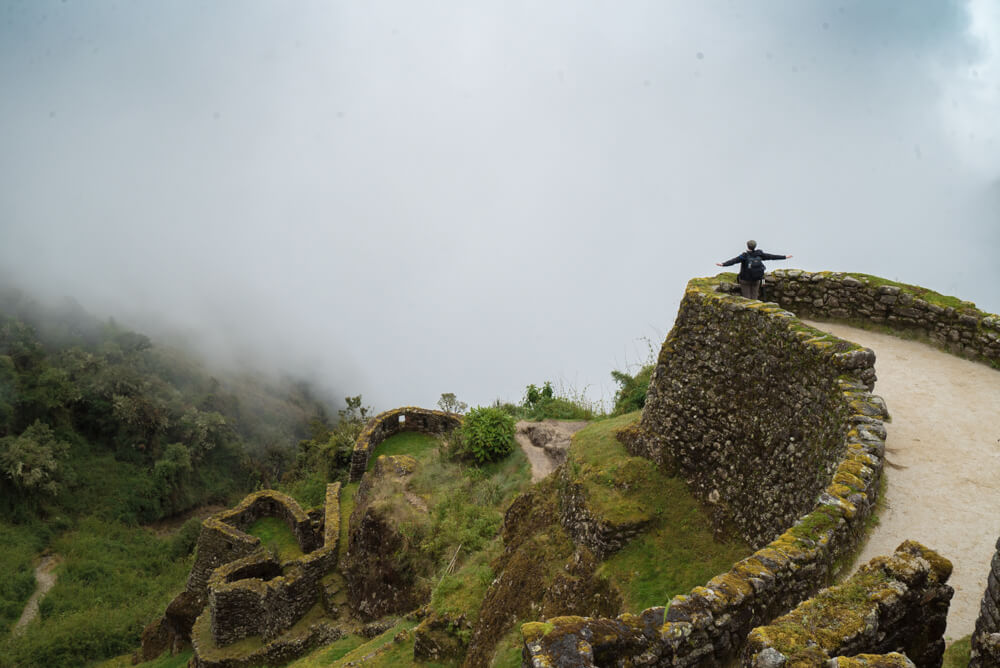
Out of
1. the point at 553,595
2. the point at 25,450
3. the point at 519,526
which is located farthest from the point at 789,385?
the point at 25,450

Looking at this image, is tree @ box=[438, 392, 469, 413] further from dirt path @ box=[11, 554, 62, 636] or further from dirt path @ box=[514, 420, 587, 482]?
dirt path @ box=[11, 554, 62, 636]

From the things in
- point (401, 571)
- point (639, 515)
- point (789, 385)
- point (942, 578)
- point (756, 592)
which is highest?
point (789, 385)

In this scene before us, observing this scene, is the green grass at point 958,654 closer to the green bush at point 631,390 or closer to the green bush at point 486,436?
the green bush at point 631,390

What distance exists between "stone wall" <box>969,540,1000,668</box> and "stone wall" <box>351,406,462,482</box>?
24.1 meters

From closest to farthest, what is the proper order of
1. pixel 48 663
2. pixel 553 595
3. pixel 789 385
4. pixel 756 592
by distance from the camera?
1. pixel 756 592
2. pixel 789 385
3. pixel 553 595
4. pixel 48 663

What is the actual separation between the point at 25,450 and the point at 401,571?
5472 centimetres

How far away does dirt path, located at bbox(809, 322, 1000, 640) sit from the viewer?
708 cm

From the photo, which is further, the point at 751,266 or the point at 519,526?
the point at 519,526

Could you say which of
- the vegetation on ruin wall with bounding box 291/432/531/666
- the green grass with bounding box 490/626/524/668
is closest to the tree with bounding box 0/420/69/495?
the vegetation on ruin wall with bounding box 291/432/531/666

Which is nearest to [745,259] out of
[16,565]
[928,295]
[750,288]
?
[750,288]

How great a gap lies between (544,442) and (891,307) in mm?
13668

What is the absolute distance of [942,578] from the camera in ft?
18.1

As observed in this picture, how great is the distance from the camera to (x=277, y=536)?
89.6 ft

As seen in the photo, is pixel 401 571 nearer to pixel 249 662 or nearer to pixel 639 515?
pixel 249 662
